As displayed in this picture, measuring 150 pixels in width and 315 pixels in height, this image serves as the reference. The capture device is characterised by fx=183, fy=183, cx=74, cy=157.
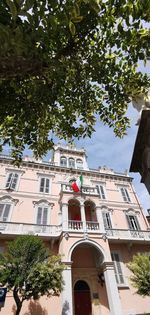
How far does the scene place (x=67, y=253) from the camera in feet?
41.7

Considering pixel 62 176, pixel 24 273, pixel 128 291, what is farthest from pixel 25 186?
pixel 128 291

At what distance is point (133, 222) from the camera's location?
18.4 m

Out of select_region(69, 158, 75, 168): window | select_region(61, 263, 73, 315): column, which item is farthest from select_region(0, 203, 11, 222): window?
select_region(69, 158, 75, 168): window

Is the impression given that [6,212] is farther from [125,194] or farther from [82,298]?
[125,194]

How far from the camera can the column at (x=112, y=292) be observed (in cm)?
1098

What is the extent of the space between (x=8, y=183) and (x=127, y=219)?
12.3 m

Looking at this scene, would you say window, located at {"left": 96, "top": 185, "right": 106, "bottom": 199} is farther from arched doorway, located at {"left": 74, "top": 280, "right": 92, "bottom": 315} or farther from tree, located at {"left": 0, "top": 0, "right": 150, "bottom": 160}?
tree, located at {"left": 0, "top": 0, "right": 150, "bottom": 160}

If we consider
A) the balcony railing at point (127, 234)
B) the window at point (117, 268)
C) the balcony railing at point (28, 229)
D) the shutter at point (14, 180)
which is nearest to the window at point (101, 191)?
the balcony railing at point (127, 234)

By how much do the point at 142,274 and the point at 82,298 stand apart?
5.37 m

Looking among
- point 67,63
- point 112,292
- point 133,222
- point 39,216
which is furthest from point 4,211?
point 67,63

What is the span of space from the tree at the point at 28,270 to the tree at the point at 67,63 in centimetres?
652

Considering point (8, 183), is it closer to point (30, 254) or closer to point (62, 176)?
point (62, 176)

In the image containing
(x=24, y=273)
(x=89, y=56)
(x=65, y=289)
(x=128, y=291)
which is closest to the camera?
(x=89, y=56)

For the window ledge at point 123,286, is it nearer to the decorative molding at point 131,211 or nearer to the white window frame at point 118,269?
the white window frame at point 118,269
